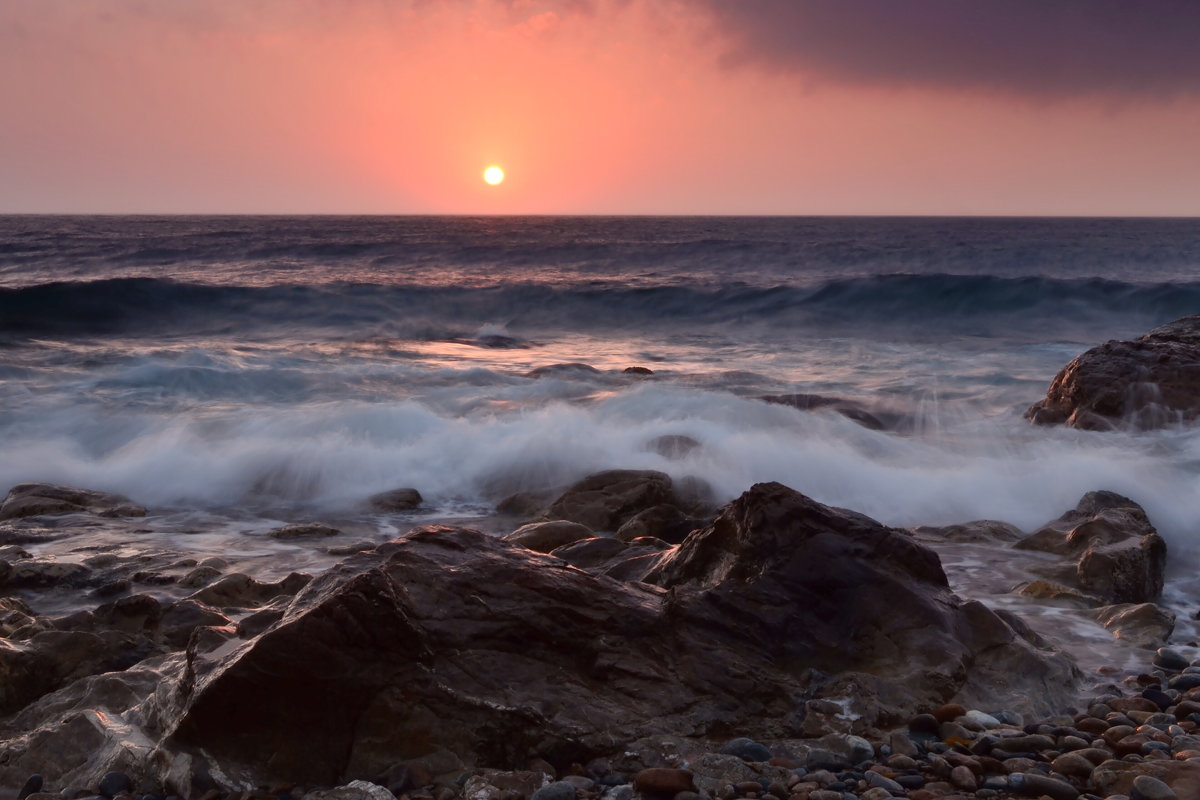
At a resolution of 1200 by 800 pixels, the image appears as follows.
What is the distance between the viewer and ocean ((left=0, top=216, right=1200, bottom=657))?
303 inches

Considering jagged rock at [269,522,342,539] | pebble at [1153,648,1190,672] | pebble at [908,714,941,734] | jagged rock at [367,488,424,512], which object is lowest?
jagged rock at [367,488,424,512]

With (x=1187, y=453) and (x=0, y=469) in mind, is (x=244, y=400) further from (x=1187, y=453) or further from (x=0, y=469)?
(x=1187, y=453)

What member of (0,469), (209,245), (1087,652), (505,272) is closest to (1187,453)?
(1087,652)

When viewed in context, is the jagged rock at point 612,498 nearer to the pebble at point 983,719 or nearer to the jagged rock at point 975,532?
the jagged rock at point 975,532

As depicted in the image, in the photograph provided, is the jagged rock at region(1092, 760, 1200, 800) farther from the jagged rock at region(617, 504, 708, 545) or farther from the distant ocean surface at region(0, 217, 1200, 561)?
the distant ocean surface at region(0, 217, 1200, 561)

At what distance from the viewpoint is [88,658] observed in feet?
13.0

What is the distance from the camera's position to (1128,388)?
917 cm

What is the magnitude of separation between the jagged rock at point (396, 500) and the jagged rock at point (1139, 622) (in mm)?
4796

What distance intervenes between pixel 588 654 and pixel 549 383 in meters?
9.85

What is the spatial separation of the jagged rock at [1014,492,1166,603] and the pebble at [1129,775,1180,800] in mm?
2311

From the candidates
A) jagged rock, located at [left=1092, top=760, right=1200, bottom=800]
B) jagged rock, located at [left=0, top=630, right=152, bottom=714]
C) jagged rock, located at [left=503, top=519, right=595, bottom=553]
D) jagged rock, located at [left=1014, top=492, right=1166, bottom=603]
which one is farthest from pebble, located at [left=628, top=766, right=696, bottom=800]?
jagged rock, located at [left=1014, top=492, right=1166, bottom=603]

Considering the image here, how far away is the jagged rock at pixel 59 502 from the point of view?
23.0 ft

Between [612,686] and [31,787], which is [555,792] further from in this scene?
[31,787]

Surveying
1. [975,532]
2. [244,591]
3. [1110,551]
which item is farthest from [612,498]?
[1110,551]
